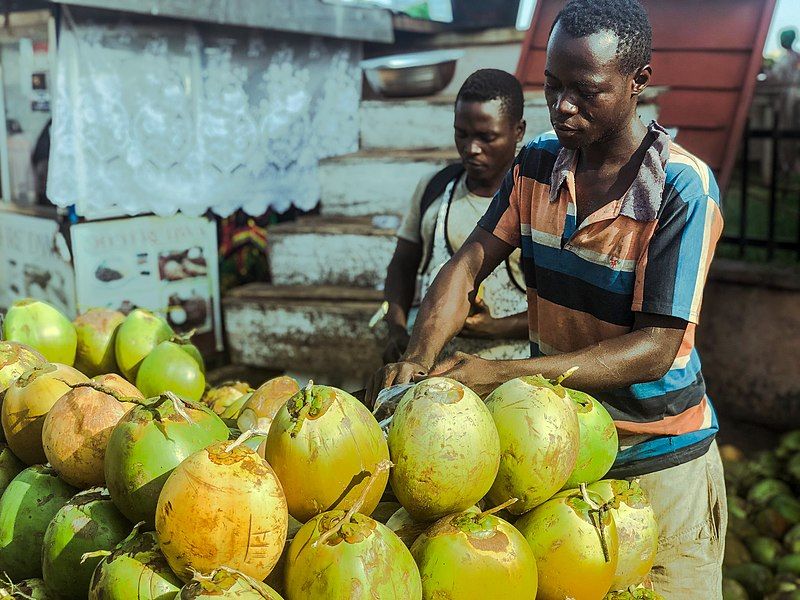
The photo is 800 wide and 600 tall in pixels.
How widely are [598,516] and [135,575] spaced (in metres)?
0.79

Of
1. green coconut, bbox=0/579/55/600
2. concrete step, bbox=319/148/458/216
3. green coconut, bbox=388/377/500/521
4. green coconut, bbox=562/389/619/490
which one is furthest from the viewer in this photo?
concrete step, bbox=319/148/458/216

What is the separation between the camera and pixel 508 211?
2.15 m

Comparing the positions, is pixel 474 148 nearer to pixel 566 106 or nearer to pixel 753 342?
pixel 566 106

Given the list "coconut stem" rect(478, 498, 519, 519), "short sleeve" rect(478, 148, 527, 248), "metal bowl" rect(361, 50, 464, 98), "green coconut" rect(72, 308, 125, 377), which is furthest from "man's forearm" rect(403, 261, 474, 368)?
"metal bowl" rect(361, 50, 464, 98)

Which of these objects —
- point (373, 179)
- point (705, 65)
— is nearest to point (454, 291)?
point (373, 179)

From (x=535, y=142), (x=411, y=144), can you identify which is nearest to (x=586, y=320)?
(x=535, y=142)

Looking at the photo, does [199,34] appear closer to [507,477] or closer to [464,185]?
[464,185]

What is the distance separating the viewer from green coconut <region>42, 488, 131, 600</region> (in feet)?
4.87

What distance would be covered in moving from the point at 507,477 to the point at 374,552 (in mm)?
351

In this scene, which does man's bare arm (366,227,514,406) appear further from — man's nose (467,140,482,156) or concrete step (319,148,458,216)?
A: concrete step (319,148,458,216)

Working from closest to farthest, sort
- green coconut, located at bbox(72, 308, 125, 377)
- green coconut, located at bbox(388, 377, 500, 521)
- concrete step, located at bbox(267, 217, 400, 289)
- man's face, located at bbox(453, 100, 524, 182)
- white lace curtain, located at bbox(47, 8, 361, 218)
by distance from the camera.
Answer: green coconut, located at bbox(388, 377, 500, 521), green coconut, located at bbox(72, 308, 125, 377), man's face, located at bbox(453, 100, 524, 182), white lace curtain, located at bbox(47, 8, 361, 218), concrete step, located at bbox(267, 217, 400, 289)

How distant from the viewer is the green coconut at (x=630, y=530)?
5.09 feet

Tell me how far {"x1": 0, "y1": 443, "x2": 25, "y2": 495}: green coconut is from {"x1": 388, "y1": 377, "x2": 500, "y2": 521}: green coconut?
3.05 feet

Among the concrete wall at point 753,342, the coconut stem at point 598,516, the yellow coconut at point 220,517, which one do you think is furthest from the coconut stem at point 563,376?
the concrete wall at point 753,342
